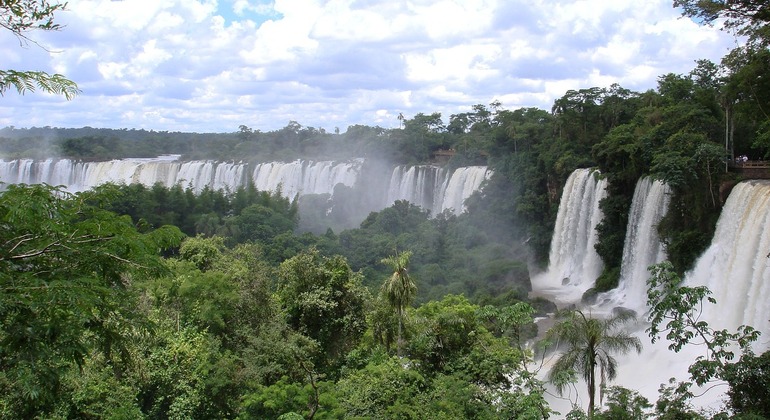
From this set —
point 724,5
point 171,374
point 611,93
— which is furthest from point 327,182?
point 724,5

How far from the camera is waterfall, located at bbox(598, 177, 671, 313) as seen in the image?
2116 cm

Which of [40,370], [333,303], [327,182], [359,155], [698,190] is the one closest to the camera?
[40,370]

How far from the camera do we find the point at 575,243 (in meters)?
27.9

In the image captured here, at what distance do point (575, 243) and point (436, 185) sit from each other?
14.2 meters

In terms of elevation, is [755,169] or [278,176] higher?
[755,169]

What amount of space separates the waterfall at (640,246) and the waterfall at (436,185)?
13970mm

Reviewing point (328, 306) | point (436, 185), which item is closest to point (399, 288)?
point (328, 306)

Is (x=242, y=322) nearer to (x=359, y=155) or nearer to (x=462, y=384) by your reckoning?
(x=462, y=384)

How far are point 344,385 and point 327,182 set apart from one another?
1534 inches

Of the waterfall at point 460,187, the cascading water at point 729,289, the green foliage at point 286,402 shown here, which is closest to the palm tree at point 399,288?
the green foliage at point 286,402

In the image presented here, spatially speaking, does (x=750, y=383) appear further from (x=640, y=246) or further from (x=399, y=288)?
(x=640, y=246)

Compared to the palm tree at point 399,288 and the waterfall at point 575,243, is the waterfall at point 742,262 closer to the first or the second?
the palm tree at point 399,288

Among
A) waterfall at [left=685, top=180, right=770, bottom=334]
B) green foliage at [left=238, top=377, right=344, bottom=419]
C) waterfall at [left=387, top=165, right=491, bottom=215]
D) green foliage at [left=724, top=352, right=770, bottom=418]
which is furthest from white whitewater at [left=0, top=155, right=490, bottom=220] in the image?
green foliage at [left=724, top=352, right=770, bottom=418]

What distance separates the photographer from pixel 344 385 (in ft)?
36.9
